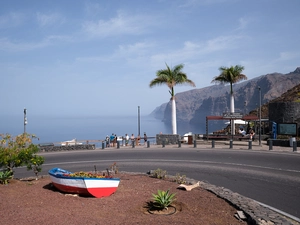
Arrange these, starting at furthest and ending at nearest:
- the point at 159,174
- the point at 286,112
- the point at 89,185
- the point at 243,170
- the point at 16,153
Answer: the point at 286,112 → the point at 243,170 → the point at 159,174 → the point at 16,153 → the point at 89,185

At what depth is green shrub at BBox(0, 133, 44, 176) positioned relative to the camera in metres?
11.9

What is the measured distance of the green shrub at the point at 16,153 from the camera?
11906 millimetres

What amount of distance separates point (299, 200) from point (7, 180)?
10.2m

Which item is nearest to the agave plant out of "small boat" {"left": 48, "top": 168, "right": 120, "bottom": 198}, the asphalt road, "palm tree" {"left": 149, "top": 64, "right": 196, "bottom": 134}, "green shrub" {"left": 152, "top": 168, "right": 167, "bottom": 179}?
"small boat" {"left": 48, "top": 168, "right": 120, "bottom": 198}

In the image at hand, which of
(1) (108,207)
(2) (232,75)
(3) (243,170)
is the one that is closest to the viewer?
(1) (108,207)

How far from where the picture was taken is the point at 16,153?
12.1m

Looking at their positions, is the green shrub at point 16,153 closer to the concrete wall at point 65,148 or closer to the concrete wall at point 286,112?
the concrete wall at point 65,148

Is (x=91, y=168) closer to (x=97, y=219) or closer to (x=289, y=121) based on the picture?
(x=97, y=219)

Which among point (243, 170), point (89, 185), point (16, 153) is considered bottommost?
point (243, 170)

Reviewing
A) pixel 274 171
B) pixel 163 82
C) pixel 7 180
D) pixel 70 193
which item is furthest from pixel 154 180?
pixel 163 82

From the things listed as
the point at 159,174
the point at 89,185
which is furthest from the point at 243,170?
the point at 89,185

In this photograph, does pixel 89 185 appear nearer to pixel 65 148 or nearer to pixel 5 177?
pixel 5 177

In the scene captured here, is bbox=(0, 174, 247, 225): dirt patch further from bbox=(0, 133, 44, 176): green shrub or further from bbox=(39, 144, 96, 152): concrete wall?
bbox=(39, 144, 96, 152): concrete wall

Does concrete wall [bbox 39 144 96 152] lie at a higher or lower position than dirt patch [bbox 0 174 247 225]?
higher
